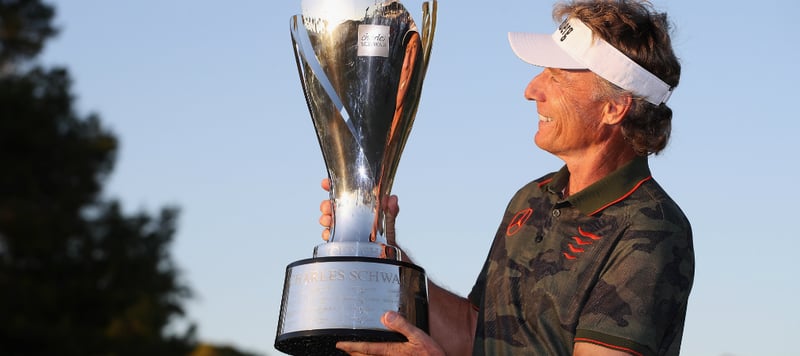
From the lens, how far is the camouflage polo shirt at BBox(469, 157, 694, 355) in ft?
12.1

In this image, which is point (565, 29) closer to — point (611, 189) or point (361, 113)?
point (611, 189)

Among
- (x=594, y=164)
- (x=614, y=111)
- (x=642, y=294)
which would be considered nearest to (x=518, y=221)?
(x=594, y=164)

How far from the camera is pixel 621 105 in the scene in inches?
163

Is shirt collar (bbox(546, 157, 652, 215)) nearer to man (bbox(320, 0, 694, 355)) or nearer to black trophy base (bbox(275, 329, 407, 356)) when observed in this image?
man (bbox(320, 0, 694, 355))

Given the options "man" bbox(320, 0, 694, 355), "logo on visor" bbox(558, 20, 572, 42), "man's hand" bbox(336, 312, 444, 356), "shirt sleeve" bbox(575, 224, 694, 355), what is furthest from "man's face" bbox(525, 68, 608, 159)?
"man's hand" bbox(336, 312, 444, 356)

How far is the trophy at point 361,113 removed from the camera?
3693 mm

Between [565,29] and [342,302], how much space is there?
48.5 inches

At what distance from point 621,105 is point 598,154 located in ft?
0.55

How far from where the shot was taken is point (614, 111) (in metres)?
4.13

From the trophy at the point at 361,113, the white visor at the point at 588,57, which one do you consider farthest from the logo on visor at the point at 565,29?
the trophy at the point at 361,113

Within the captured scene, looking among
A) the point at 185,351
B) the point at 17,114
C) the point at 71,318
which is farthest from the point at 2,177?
the point at 185,351

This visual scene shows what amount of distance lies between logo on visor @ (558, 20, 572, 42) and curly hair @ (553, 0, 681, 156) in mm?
45

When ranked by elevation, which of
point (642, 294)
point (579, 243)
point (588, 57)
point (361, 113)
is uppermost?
point (588, 57)

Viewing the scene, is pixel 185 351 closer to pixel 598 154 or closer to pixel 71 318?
pixel 71 318
